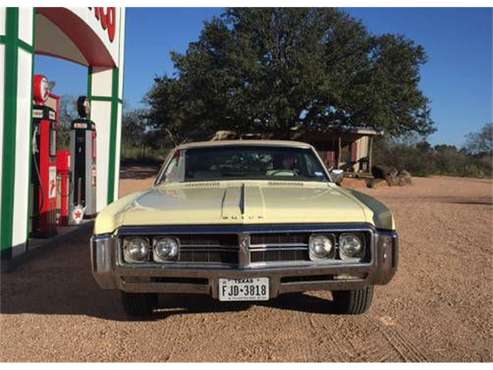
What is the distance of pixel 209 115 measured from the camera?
82.8ft

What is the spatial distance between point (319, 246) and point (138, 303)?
5.26 ft

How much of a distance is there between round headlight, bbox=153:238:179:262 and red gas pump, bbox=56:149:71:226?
594cm

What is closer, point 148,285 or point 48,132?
point 148,285

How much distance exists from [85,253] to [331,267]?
470 cm

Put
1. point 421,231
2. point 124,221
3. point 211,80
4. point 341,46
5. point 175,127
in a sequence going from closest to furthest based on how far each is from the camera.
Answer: point 124,221 → point 421,231 → point 211,80 → point 341,46 → point 175,127

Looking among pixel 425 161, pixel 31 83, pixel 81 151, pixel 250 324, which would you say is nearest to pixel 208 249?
pixel 250 324

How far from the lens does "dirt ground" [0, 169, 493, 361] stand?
3.93 metres

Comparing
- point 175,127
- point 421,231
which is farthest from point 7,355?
point 175,127

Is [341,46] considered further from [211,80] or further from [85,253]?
[85,253]

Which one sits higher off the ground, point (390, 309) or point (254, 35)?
point (254, 35)

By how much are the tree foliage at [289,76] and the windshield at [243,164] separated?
1754 cm

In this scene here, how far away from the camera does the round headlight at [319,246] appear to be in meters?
3.92

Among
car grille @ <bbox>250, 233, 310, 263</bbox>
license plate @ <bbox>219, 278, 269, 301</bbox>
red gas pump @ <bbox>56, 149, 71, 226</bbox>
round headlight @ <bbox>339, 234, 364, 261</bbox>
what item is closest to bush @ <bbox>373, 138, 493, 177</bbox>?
red gas pump @ <bbox>56, 149, 71, 226</bbox>
